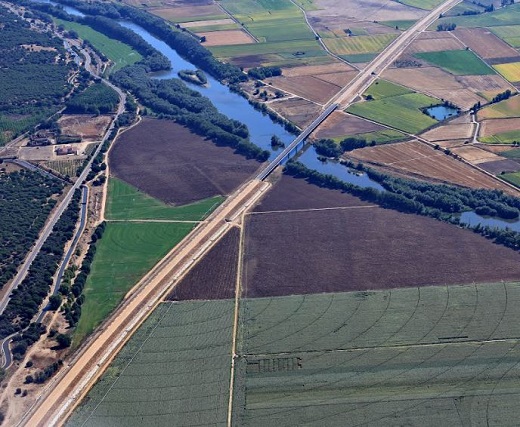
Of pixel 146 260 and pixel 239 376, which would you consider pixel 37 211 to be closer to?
pixel 146 260

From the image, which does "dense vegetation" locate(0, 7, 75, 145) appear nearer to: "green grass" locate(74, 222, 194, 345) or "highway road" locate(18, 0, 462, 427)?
"green grass" locate(74, 222, 194, 345)

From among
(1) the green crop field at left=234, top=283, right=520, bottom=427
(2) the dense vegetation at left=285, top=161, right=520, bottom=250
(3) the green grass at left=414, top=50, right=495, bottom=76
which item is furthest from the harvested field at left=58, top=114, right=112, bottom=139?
(3) the green grass at left=414, top=50, right=495, bottom=76

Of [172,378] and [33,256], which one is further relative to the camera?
[33,256]

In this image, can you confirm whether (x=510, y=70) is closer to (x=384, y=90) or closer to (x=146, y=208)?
(x=384, y=90)

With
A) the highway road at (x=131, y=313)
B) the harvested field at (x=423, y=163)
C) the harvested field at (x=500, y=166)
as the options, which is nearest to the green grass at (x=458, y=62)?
the harvested field at (x=423, y=163)

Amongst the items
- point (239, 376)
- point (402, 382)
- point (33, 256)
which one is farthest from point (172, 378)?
point (33, 256)

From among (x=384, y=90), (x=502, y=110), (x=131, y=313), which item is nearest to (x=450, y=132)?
(x=502, y=110)

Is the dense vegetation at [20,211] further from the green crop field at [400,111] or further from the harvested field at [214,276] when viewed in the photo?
the green crop field at [400,111]
